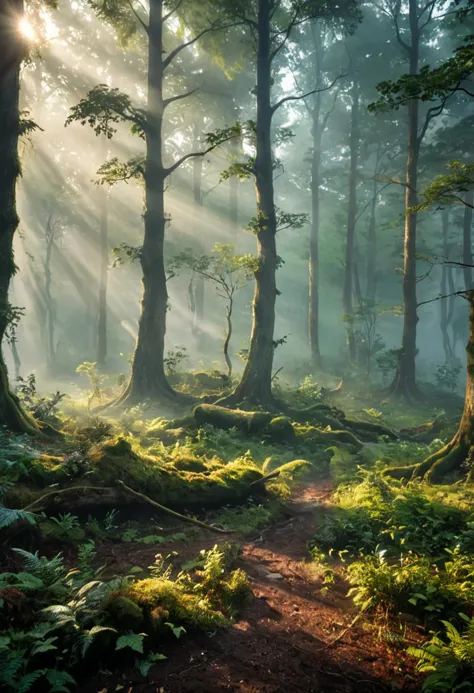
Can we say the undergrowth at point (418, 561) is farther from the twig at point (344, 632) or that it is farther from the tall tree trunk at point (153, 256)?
the tall tree trunk at point (153, 256)

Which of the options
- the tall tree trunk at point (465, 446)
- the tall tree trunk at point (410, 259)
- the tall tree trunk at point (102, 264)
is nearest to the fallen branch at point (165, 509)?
the tall tree trunk at point (465, 446)

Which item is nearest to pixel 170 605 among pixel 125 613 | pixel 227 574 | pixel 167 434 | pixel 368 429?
pixel 125 613

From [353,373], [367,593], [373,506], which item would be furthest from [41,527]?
[353,373]

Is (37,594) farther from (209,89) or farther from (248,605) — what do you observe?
(209,89)

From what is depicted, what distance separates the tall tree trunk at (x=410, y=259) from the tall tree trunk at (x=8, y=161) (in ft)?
51.9

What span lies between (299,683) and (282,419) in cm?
902

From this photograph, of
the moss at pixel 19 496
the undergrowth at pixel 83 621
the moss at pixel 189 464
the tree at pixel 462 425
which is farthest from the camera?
the tree at pixel 462 425

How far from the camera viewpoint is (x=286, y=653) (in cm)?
350

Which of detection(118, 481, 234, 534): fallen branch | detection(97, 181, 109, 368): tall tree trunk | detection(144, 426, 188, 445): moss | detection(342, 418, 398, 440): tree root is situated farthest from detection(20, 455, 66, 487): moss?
detection(97, 181, 109, 368): tall tree trunk

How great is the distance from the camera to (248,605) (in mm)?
4258

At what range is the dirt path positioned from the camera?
3.00m

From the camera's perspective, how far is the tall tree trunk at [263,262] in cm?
1480

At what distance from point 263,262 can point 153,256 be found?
4.67 meters

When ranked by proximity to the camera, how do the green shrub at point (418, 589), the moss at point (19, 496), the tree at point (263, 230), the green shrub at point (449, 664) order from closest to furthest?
the green shrub at point (449, 664) → the green shrub at point (418, 589) → the moss at point (19, 496) → the tree at point (263, 230)
